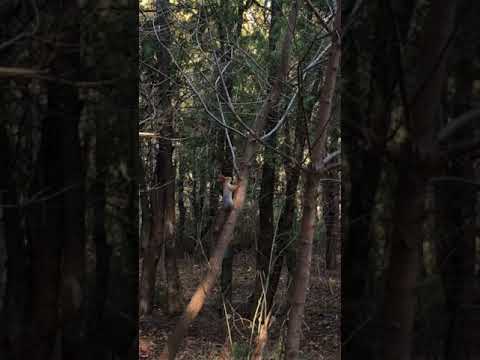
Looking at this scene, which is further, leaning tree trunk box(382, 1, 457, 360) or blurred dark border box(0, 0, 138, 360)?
blurred dark border box(0, 0, 138, 360)

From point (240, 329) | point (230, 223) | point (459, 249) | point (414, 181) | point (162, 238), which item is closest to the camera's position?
point (414, 181)

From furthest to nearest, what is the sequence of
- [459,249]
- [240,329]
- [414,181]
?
[240,329], [459,249], [414,181]

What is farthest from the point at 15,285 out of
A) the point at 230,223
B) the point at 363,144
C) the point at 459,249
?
the point at 230,223

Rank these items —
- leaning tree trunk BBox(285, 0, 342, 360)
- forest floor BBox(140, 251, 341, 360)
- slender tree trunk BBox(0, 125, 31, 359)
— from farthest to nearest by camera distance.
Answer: forest floor BBox(140, 251, 341, 360) < leaning tree trunk BBox(285, 0, 342, 360) < slender tree trunk BBox(0, 125, 31, 359)

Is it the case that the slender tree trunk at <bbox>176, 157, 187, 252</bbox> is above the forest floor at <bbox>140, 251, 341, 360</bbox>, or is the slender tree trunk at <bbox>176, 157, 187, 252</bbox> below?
above

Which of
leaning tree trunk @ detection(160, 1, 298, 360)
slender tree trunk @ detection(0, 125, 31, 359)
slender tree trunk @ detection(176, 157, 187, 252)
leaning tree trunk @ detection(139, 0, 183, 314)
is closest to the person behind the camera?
slender tree trunk @ detection(0, 125, 31, 359)

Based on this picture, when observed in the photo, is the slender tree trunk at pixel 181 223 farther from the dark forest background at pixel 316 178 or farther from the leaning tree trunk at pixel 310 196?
the dark forest background at pixel 316 178

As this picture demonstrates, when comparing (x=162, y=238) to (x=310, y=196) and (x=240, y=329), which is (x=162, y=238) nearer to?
(x=240, y=329)

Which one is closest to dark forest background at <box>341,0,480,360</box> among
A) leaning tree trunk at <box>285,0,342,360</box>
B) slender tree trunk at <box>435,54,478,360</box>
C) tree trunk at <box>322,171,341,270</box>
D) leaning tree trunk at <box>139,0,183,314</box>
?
slender tree trunk at <box>435,54,478,360</box>

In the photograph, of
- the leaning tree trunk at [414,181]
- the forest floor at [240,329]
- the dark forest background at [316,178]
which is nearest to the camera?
the leaning tree trunk at [414,181]

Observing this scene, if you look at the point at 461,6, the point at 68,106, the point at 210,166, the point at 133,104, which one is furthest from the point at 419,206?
the point at 210,166

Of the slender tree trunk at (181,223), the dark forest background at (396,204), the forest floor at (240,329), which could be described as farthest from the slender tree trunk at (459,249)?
the slender tree trunk at (181,223)

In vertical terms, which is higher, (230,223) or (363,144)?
(363,144)

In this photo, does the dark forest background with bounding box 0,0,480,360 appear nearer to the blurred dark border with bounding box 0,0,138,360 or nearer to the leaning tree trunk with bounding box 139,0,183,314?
the blurred dark border with bounding box 0,0,138,360
